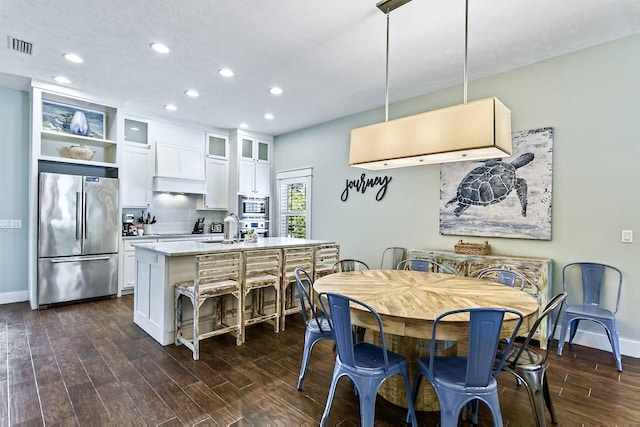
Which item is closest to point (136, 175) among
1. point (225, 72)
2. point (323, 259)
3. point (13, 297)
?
point (13, 297)

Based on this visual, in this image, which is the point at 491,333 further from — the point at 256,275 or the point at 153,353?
the point at 153,353

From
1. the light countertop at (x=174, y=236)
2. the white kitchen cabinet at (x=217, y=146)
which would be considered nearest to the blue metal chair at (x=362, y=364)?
the light countertop at (x=174, y=236)

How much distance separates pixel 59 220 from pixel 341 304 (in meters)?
4.57

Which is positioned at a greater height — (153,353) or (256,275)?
(256,275)

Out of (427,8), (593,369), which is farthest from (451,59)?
(593,369)

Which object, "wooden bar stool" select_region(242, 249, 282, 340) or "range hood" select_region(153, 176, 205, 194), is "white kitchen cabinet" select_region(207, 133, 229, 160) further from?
"wooden bar stool" select_region(242, 249, 282, 340)

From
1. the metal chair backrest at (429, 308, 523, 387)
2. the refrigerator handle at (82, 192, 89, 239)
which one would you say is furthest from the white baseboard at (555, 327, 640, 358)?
the refrigerator handle at (82, 192, 89, 239)

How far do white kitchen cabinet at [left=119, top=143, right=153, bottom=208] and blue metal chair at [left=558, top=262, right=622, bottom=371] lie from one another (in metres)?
5.95

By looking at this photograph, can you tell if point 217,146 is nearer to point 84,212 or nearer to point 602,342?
point 84,212

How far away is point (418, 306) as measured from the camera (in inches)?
77.4

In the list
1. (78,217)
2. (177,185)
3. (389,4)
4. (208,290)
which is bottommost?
(208,290)

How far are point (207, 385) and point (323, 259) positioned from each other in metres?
2.07

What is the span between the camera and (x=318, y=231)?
20.0 ft

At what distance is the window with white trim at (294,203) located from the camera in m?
6.30
